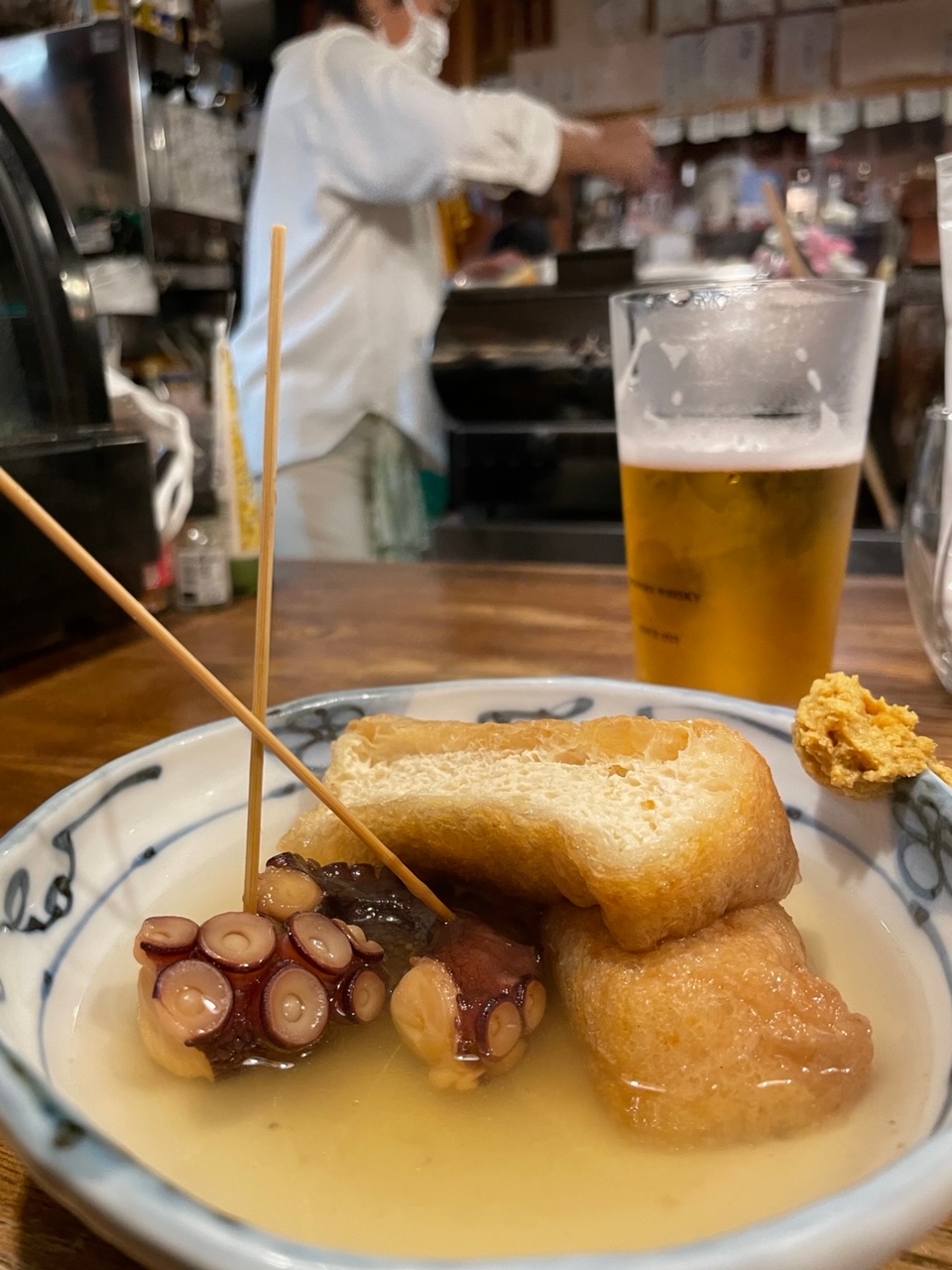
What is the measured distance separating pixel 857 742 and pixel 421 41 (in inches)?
108

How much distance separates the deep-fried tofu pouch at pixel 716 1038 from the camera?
41cm

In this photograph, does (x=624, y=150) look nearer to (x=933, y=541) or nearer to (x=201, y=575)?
(x=201, y=575)

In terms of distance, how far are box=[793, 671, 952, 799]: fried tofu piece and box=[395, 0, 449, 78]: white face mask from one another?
258cm

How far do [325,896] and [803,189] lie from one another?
4.14 meters

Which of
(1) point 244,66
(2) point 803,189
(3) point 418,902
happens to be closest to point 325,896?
(3) point 418,902

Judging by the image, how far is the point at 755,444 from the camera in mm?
802

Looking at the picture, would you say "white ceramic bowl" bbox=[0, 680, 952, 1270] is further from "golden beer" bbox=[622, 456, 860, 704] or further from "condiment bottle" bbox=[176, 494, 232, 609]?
"condiment bottle" bbox=[176, 494, 232, 609]

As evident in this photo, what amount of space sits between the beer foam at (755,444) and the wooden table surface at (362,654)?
255 mm

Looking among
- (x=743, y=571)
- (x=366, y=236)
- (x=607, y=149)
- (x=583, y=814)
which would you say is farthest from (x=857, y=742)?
(x=607, y=149)

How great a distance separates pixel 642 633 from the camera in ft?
2.93

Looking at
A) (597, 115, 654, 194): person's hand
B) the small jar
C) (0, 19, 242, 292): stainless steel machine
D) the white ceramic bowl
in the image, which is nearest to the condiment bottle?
the small jar

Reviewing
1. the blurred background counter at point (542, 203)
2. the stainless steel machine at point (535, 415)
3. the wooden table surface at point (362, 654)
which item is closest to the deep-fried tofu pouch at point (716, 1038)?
the wooden table surface at point (362, 654)

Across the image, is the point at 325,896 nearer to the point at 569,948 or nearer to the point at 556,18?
the point at 569,948

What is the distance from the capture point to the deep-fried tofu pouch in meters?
0.41
